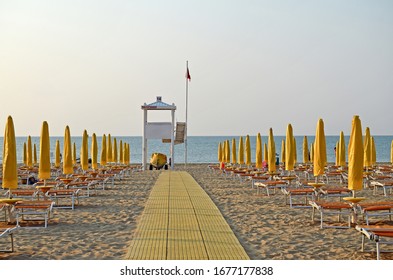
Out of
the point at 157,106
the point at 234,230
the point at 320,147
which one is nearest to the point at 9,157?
the point at 234,230

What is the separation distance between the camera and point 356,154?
30.5 feet

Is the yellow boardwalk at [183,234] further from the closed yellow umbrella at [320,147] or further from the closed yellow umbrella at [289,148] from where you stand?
the closed yellow umbrella at [289,148]

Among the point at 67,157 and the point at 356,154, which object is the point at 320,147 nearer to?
the point at 356,154

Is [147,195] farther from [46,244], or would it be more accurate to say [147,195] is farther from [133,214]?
[46,244]

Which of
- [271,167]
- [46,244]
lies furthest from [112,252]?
[271,167]

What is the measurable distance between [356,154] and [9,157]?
5793 mm

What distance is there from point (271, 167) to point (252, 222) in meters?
7.17

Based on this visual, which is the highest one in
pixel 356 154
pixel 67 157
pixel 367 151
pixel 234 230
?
pixel 367 151

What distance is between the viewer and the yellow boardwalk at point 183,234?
7.06 metres

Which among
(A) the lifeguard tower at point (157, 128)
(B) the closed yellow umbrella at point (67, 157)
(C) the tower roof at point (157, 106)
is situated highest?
(C) the tower roof at point (157, 106)

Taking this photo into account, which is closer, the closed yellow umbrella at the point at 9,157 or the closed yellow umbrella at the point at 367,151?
the closed yellow umbrella at the point at 9,157

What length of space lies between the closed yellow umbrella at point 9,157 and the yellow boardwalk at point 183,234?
7.64 feet

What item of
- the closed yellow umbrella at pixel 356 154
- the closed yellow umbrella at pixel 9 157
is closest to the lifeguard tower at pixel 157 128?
the closed yellow umbrella at pixel 9 157

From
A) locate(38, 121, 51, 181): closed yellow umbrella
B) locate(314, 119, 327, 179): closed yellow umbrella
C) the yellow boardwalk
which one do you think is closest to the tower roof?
the yellow boardwalk
